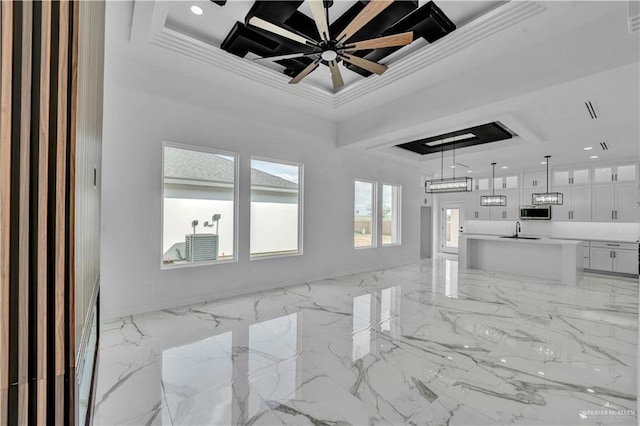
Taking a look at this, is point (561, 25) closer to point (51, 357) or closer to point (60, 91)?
point (60, 91)

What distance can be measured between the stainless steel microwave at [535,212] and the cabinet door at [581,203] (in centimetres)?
58

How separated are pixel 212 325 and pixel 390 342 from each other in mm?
2203

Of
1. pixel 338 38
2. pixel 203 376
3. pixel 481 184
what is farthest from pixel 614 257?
pixel 203 376

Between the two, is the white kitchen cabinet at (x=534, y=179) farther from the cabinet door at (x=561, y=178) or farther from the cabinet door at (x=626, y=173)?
the cabinet door at (x=626, y=173)

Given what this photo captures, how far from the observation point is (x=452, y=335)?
342 centimetres

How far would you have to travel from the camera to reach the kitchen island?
6.29 m

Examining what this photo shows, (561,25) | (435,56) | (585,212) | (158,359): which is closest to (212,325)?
(158,359)

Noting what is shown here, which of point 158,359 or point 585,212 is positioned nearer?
point 158,359

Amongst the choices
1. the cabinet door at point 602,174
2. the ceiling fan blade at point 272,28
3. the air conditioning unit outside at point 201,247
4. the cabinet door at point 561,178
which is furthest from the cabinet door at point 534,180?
the air conditioning unit outside at point 201,247

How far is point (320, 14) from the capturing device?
2.29 metres

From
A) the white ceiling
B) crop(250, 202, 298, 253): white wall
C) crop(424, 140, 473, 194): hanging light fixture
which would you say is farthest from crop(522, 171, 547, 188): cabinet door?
crop(250, 202, 298, 253): white wall

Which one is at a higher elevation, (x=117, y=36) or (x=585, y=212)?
(x=117, y=36)

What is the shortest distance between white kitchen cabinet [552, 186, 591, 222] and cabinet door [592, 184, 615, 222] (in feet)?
0.42

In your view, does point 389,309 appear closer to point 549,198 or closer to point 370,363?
point 370,363
